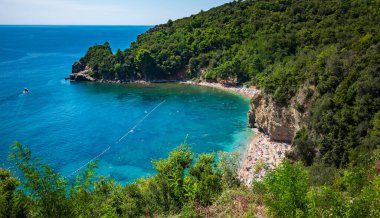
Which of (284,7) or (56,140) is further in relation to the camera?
(284,7)

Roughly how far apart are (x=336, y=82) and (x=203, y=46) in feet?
188

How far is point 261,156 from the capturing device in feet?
133

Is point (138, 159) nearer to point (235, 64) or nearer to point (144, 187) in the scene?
point (144, 187)

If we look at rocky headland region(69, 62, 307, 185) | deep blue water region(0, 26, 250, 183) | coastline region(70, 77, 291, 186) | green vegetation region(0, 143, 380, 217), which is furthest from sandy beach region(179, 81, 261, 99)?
green vegetation region(0, 143, 380, 217)

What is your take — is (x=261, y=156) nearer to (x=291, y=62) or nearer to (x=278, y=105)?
(x=278, y=105)

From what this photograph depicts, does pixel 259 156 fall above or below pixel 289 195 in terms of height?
below

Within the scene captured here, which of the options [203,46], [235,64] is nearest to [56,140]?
[235,64]

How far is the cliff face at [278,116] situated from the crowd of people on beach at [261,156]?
153cm

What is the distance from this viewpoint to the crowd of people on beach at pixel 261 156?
36438mm

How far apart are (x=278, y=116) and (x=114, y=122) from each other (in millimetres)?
29441

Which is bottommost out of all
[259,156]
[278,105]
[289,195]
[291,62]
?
[259,156]

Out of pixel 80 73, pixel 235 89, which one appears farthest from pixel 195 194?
pixel 80 73

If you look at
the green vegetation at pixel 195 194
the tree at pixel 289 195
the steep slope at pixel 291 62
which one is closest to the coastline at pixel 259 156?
the steep slope at pixel 291 62

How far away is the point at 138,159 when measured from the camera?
4269cm
